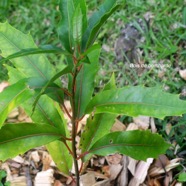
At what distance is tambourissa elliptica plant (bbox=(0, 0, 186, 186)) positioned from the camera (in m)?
1.25

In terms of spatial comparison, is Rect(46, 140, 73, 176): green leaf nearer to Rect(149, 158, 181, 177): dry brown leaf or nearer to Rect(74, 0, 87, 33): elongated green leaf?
Rect(149, 158, 181, 177): dry brown leaf

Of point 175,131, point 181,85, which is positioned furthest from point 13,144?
Result: point 181,85

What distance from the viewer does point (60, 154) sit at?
5.60ft

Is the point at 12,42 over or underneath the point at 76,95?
over

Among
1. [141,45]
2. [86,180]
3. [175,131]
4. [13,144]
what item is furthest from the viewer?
[141,45]

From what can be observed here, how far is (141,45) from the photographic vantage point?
95.2 inches

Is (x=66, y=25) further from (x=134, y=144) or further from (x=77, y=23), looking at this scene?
(x=134, y=144)

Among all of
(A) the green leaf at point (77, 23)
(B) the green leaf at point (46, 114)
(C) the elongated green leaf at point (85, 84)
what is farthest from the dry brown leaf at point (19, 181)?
(A) the green leaf at point (77, 23)

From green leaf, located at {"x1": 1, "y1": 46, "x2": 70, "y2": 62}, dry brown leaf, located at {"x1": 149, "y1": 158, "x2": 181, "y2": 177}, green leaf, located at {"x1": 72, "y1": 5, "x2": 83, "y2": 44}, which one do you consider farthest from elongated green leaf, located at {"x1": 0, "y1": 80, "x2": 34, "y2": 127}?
dry brown leaf, located at {"x1": 149, "y1": 158, "x2": 181, "y2": 177}

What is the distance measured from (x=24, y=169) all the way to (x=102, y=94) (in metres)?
0.86

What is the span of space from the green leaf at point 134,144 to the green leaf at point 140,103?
17 centimetres

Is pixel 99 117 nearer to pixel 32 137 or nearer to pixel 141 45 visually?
pixel 32 137

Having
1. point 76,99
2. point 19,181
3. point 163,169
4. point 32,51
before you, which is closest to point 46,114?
point 76,99

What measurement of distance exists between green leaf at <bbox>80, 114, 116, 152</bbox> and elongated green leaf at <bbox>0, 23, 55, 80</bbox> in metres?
0.29
